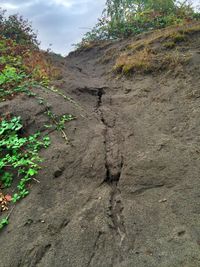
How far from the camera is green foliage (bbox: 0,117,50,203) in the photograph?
4.49 m

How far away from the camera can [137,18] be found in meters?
13.7

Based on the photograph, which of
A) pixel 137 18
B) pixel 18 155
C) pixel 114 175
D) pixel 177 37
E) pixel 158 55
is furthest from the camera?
pixel 137 18

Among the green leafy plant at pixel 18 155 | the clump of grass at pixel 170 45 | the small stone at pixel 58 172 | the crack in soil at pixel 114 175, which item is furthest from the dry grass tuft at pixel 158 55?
the small stone at pixel 58 172

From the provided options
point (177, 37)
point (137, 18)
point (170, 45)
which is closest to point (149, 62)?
point (170, 45)

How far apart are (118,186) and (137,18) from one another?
453 inches

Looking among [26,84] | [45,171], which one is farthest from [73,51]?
[45,171]

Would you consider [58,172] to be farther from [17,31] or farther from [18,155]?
[17,31]

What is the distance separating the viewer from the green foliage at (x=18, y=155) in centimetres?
449

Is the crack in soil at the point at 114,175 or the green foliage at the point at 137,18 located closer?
the crack in soil at the point at 114,175

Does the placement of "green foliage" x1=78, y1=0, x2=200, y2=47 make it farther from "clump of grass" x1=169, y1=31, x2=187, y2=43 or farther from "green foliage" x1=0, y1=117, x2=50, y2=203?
"green foliage" x1=0, y1=117, x2=50, y2=203

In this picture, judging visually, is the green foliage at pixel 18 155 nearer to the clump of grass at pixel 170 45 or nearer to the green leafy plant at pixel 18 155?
the green leafy plant at pixel 18 155

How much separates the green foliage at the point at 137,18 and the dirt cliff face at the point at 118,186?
6.62 metres

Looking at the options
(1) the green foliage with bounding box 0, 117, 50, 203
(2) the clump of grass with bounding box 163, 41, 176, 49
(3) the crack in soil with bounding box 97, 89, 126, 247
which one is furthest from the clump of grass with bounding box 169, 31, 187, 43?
(1) the green foliage with bounding box 0, 117, 50, 203

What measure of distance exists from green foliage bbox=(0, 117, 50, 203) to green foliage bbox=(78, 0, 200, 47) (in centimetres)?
886
